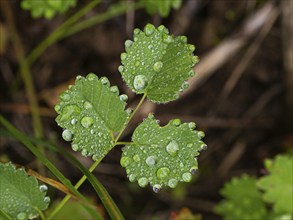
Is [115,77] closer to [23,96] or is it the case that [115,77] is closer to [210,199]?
[23,96]

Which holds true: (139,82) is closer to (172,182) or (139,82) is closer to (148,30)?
(148,30)

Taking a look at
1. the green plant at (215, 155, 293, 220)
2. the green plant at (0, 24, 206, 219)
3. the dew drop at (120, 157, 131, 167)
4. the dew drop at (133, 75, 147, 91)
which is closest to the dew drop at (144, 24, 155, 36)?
the green plant at (0, 24, 206, 219)

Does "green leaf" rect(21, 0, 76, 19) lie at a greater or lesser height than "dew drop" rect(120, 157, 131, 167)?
greater

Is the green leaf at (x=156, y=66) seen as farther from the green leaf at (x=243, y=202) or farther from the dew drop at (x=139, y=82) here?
→ the green leaf at (x=243, y=202)

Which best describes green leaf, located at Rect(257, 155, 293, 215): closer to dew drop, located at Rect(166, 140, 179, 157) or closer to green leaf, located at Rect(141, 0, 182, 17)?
green leaf, located at Rect(141, 0, 182, 17)

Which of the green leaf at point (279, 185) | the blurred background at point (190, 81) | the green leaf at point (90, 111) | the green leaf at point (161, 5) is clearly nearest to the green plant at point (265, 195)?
the green leaf at point (279, 185)

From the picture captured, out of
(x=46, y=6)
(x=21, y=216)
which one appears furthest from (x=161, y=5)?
(x=21, y=216)

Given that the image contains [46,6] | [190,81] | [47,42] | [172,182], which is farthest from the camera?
[190,81]
